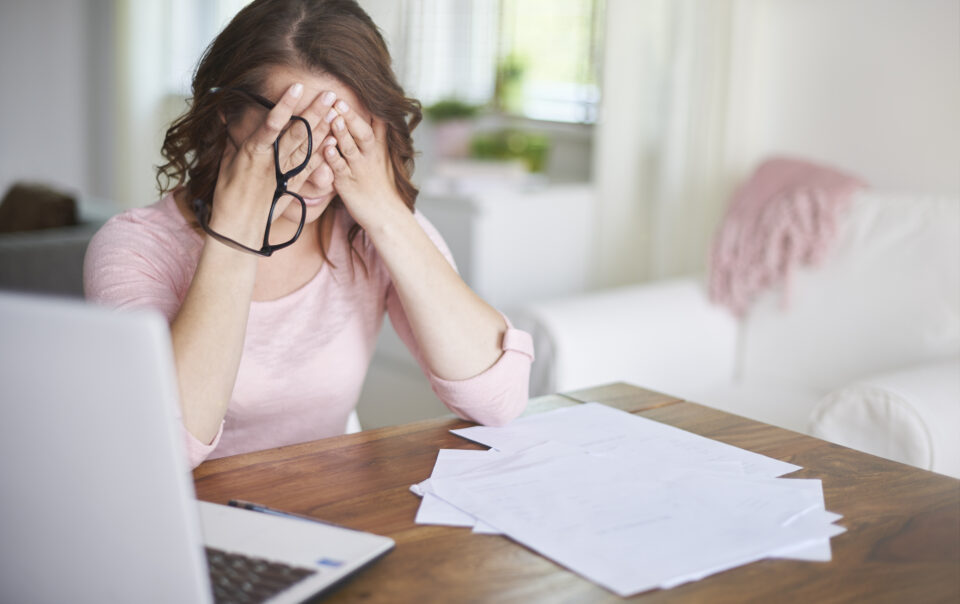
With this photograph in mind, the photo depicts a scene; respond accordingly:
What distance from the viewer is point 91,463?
0.50 meters

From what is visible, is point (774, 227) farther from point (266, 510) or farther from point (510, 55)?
point (266, 510)

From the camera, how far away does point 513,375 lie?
3.58 ft

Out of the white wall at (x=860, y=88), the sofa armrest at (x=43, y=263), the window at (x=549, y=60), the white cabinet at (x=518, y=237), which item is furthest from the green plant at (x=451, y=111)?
the sofa armrest at (x=43, y=263)

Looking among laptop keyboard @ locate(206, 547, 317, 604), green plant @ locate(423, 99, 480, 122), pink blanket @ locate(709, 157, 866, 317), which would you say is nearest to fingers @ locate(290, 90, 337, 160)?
laptop keyboard @ locate(206, 547, 317, 604)

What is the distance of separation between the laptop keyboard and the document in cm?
15

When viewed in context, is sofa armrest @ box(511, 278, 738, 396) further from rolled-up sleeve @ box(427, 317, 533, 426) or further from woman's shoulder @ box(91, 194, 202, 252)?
woman's shoulder @ box(91, 194, 202, 252)

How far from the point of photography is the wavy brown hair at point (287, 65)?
1.07 meters

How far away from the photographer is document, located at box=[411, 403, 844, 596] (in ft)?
2.35

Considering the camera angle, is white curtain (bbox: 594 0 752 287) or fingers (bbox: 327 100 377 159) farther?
white curtain (bbox: 594 0 752 287)

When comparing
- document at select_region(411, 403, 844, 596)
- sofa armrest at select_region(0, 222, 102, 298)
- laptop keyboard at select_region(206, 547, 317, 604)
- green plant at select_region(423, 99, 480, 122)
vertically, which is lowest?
sofa armrest at select_region(0, 222, 102, 298)

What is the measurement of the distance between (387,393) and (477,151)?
2.92 ft

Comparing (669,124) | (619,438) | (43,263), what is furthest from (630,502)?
(43,263)

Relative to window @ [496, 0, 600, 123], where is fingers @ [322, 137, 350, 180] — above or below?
below

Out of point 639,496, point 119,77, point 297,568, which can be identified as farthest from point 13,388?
point 119,77
